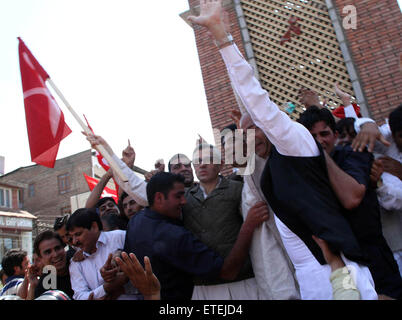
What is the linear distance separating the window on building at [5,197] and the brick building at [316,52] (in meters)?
22.4

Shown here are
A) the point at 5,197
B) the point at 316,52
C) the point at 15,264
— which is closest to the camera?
the point at 15,264

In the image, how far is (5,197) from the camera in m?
24.3

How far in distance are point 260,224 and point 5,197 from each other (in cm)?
2628

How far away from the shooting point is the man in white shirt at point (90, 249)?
2.45 meters

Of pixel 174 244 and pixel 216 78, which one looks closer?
pixel 174 244

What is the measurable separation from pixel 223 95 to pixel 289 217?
4.77 metres

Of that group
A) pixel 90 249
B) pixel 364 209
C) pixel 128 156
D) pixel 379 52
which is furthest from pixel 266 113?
pixel 379 52

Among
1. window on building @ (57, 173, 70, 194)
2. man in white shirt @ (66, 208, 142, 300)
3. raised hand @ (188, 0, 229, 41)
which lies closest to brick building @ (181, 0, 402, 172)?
man in white shirt @ (66, 208, 142, 300)

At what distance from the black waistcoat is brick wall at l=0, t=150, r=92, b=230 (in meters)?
23.4

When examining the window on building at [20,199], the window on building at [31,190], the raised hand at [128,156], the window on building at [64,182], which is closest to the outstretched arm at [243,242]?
the raised hand at [128,156]

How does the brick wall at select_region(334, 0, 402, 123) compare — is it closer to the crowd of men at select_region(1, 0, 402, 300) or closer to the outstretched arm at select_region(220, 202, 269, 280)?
the crowd of men at select_region(1, 0, 402, 300)

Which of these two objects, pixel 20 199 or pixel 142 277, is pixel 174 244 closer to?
pixel 142 277

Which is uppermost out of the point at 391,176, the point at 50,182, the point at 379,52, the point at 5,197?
the point at 50,182
